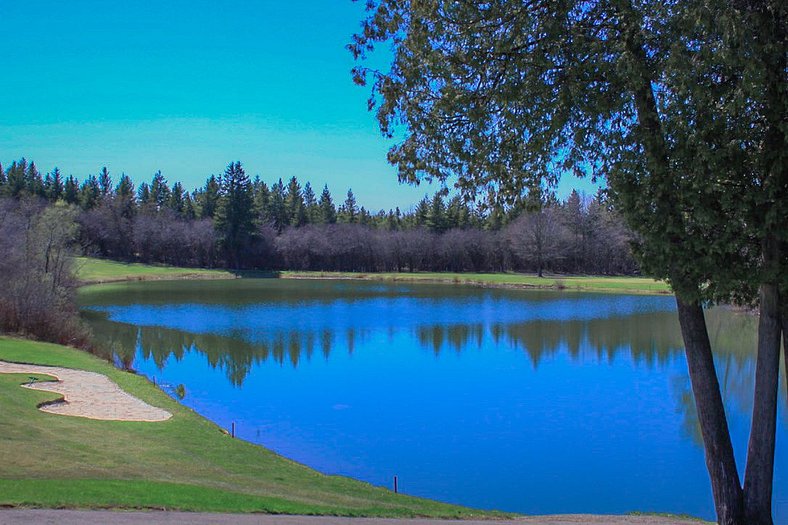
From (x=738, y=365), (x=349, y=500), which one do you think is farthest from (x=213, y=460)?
(x=738, y=365)

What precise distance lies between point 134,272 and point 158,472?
277 feet

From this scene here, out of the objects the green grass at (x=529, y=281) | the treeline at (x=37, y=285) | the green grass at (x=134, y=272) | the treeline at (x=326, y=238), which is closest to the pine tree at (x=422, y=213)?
the treeline at (x=326, y=238)

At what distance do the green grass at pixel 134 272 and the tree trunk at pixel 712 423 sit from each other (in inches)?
3116

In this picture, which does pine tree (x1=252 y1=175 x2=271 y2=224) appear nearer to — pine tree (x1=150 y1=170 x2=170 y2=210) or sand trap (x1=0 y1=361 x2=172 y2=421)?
pine tree (x1=150 y1=170 x2=170 y2=210)

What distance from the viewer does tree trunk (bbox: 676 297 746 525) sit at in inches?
331

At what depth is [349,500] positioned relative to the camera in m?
11.1

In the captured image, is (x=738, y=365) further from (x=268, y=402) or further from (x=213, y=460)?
(x=213, y=460)

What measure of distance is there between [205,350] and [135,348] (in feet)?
12.8

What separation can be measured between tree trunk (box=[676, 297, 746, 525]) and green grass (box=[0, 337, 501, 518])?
3.90m

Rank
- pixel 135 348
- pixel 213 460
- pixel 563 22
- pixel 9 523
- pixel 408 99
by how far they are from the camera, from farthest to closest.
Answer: pixel 135 348
pixel 213 460
pixel 408 99
pixel 563 22
pixel 9 523

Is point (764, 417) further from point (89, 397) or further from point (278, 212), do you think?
point (278, 212)

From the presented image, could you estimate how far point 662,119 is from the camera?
320 inches

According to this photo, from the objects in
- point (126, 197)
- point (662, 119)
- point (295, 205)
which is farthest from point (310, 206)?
point (662, 119)

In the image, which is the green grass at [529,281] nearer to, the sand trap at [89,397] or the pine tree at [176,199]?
the pine tree at [176,199]
